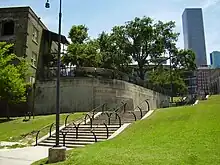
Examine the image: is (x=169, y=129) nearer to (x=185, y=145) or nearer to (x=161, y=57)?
(x=185, y=145)

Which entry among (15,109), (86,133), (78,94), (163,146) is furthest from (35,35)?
(163,146)

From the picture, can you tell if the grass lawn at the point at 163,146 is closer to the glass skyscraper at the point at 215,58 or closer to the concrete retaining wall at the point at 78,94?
the concrete retaining wall at the point at 78,94

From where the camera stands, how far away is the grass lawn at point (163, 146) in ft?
28.4

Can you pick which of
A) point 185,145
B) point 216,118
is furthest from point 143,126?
point 185,145

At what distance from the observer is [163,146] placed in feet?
34.5

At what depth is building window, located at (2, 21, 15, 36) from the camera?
3344 centimetres

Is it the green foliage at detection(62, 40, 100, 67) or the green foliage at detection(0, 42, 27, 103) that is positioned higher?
the green foliage at detection(62, 40, 100, 67)

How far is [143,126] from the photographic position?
15.0m

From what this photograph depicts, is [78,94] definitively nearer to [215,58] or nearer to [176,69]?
[176,69]

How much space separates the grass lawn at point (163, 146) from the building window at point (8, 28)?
24.0 m

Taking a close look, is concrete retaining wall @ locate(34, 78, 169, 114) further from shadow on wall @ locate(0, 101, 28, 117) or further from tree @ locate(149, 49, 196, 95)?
tree @ locate(149, 49, 196, 95)

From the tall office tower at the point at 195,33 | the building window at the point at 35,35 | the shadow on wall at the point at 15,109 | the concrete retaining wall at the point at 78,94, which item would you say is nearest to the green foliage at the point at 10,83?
the concrete retaining wall at the point at 78,94

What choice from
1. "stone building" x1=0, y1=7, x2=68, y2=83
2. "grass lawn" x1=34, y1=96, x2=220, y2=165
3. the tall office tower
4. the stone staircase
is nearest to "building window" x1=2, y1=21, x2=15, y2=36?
"stone building" x1=0, y1=7, x2=68, y2=83

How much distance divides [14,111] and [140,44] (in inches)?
1099
